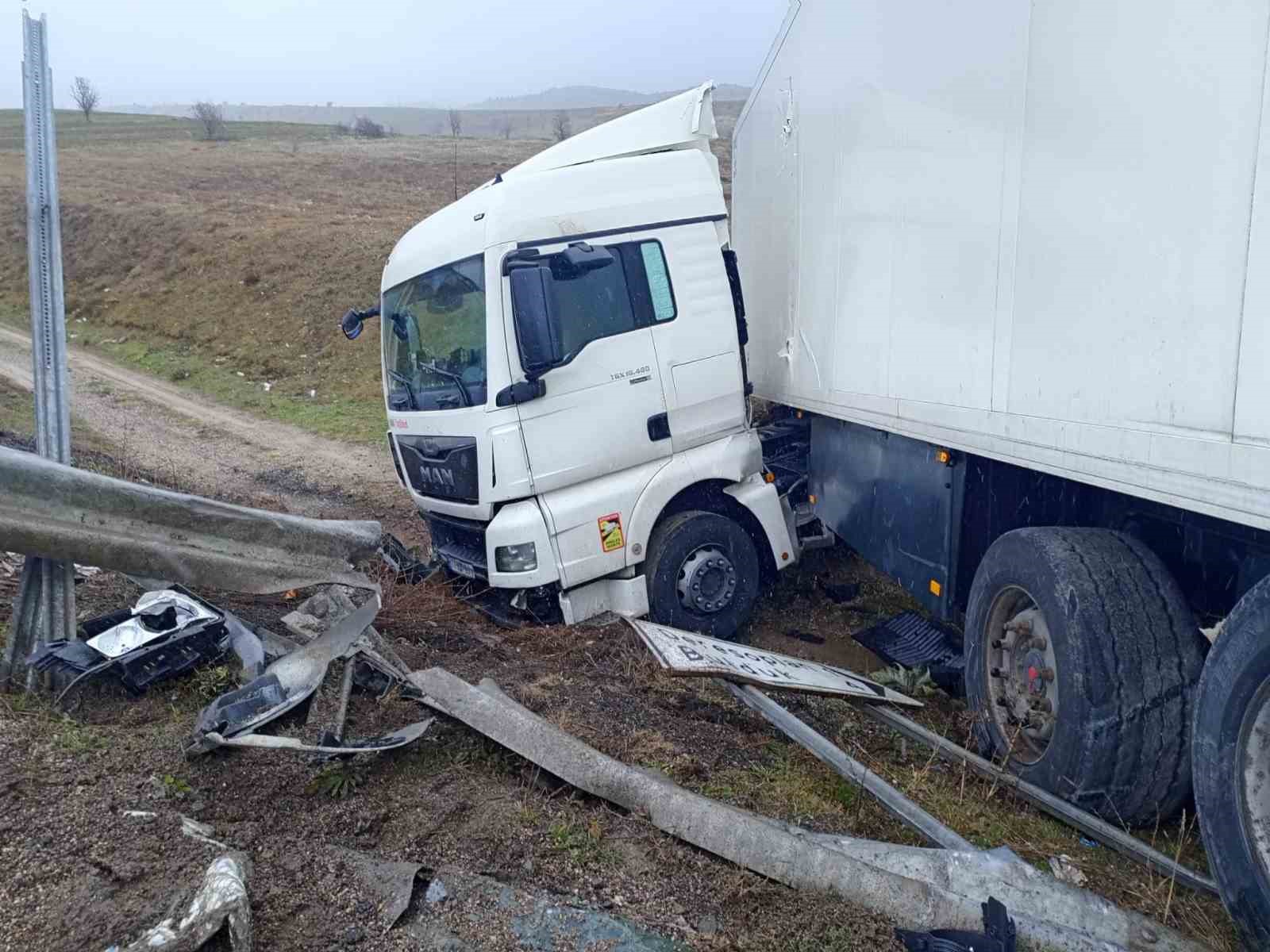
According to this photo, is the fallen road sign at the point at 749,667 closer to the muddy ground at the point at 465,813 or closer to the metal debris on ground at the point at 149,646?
the muddy ground at the point at 465,813

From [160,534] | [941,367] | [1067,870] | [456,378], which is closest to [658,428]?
[456,378]

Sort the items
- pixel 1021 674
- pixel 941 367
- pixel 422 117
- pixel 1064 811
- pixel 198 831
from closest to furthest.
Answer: pixel 198 831, pixel 1064 811, pixel 1021 674, pixel 941 367, pixel 422 117

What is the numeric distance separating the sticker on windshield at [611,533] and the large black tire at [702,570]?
273mm

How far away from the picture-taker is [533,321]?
537cm

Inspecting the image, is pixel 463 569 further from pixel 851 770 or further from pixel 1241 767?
pixel 1241 767

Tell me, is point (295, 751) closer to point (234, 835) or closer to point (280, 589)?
point (234, 835)

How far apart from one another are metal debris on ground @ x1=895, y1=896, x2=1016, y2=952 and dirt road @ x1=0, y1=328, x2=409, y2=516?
25.1ft

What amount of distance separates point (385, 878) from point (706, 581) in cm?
344

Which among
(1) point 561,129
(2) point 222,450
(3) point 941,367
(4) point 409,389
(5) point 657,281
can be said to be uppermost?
(1) point 561,129

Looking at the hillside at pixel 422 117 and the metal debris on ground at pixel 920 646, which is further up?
the hillside at pixel 422 117

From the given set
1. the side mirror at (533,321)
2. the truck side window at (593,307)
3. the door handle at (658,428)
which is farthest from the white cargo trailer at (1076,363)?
the side mirror at (533,321)

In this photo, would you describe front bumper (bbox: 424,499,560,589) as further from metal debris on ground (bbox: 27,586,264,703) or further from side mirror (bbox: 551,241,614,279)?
metal debris on ground (bbox: 27,586,264,703)

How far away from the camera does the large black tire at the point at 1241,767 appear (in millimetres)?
2682

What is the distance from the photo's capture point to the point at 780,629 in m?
6.81
